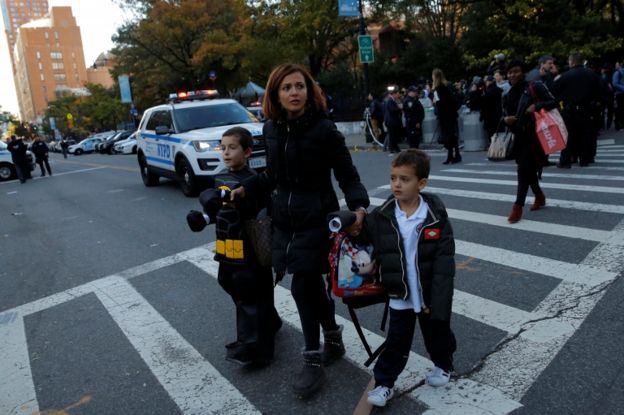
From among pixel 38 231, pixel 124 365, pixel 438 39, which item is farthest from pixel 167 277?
pixel 438 39

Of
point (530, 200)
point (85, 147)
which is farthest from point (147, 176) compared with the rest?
point (85, 147)

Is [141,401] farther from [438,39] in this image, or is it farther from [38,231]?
[438,39]

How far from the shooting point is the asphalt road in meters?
3.27

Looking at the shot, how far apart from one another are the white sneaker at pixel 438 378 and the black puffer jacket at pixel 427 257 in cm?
46

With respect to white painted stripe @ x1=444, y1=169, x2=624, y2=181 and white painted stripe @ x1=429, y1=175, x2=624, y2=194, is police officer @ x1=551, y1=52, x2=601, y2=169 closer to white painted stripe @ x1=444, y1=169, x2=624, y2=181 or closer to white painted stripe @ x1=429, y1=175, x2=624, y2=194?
white painted stripe @ x1=444, y1=169, x2=624, y2=181

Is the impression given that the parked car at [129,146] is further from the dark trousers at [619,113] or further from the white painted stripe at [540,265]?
the white painted stripe at [540,265]

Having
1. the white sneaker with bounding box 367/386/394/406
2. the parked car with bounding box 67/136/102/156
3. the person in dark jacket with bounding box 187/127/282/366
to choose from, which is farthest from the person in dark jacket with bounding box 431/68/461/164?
the parked car with bounding box 67/136/102/156

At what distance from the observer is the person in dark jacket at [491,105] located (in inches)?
497

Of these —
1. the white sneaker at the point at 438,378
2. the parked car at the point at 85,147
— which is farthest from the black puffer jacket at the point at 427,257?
the parked car at the point at 85,147

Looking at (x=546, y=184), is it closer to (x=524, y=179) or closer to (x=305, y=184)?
(x=524, y=179)

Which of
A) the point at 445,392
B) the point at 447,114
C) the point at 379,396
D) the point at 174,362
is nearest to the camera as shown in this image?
the point at 379,396

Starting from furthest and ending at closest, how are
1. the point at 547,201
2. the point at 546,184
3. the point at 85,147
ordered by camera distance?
the point at 85,147
the point at 546,184
the point at 547,201

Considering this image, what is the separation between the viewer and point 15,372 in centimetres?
411

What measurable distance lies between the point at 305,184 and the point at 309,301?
71cm
